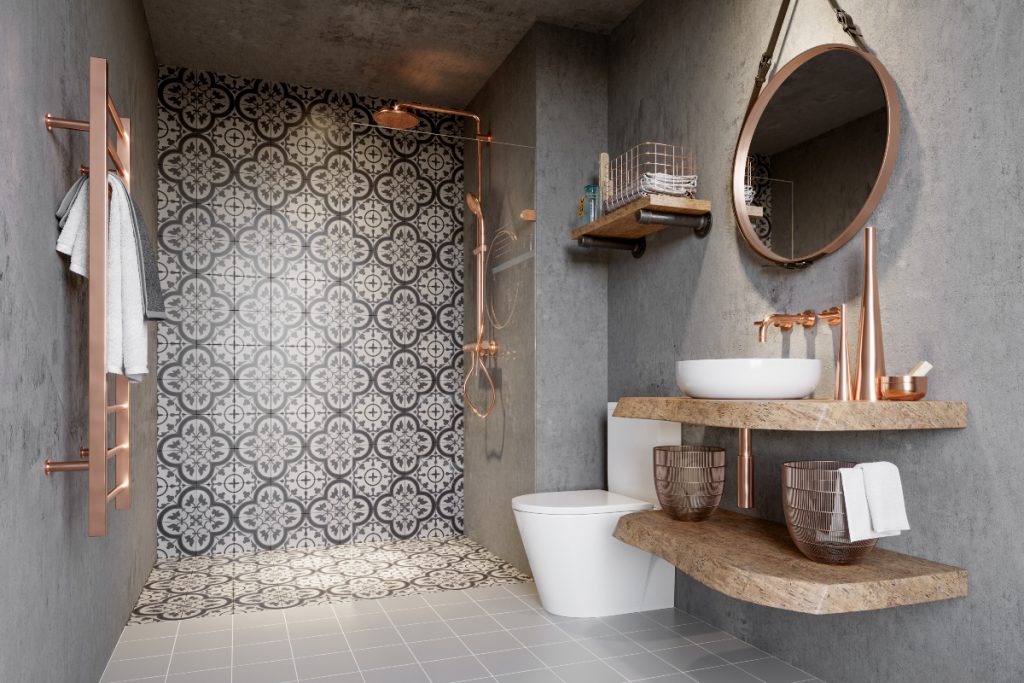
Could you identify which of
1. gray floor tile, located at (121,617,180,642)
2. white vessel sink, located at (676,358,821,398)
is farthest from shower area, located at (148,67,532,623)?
white vessel sink, located at (676,358,821,398)

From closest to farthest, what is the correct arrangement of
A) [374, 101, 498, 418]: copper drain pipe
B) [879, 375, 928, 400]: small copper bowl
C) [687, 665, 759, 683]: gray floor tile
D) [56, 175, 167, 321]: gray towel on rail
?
[56, 175, 167, 321]: gray towel on rail < [879, 375, 928, 400]: small copper bowl < [687, 665, 759, 683]: gray floor tile < [374, 101, 498, 418]: copper drain pipe

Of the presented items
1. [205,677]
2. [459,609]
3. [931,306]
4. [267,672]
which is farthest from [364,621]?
[931,306]

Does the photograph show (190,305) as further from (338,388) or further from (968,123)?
(968,123)

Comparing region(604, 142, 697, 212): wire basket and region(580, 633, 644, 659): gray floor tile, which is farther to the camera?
region(604, 142, 697, 212): wire basket

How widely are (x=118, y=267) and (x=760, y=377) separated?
5.66 ft

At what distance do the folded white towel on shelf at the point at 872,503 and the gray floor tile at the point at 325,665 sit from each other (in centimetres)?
160

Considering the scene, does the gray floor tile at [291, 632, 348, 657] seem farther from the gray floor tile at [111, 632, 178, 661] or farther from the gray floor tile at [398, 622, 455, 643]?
the gray floor tile at [111, 632, 178, 661]

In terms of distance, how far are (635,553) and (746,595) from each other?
1.04m

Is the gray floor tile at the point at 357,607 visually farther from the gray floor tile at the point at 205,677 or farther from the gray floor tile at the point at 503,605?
the gray floor tile at the point at 205,677

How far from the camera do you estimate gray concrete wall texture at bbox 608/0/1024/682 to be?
171 centimetres

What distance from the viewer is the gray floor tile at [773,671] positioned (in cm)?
226

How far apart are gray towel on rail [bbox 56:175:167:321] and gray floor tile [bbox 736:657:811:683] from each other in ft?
6.87

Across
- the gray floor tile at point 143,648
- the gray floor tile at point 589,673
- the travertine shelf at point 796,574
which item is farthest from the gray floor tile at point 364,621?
the travertine shelf at point 796,574

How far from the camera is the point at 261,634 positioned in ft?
8.80
